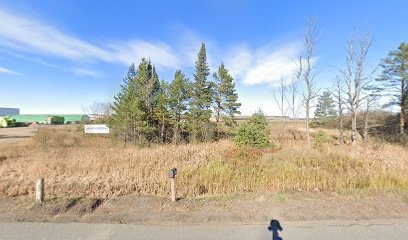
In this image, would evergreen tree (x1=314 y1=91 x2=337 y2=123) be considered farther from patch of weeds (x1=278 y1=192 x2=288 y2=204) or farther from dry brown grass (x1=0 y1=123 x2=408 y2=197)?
patch of weeds (x1=278 y1=192 x2=288 y2=204)

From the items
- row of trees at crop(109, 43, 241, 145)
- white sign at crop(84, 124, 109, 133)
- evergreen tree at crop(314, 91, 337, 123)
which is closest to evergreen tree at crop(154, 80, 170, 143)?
row of trees at crop(109, 43, 241, 145)

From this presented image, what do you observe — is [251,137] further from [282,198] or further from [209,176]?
[282,198]

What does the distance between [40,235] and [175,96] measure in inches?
815

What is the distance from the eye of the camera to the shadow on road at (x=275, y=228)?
314 centimetres

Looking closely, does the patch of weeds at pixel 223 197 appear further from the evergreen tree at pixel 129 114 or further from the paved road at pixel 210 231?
the evergreen tree at pixel 129 114

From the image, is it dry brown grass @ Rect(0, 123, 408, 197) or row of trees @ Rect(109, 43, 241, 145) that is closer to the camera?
dry brown grass @ Rect(0, 123, 408, 197)

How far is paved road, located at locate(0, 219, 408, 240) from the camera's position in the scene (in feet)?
10.1

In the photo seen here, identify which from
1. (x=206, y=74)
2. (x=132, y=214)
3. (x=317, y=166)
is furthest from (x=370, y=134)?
(x=132, y=214)

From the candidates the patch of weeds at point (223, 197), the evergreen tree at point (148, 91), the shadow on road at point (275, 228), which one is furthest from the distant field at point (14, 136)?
the shadow on road at point (275, 228)

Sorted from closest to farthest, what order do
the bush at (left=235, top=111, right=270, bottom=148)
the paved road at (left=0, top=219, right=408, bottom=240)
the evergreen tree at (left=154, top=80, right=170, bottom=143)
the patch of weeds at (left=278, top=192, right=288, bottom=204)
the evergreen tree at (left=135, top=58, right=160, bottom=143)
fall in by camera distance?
the paved road at (left=0, top=219, right=408, bottom=240) → the patch of weeds at (left=278, top=192, right=288, bottom=204) → the bush at (left=235, top=111, right=270, bottom=148) → the evergreen tree at (left=135, top=58, right=160, bottom=143) → the evergreen tree at (left=154, top=80, right=170, bottom=143)

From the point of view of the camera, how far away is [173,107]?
23875 mm

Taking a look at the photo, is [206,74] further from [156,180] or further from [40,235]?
[40,235]

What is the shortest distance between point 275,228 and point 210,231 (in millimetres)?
1162

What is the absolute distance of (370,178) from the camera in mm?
5645
